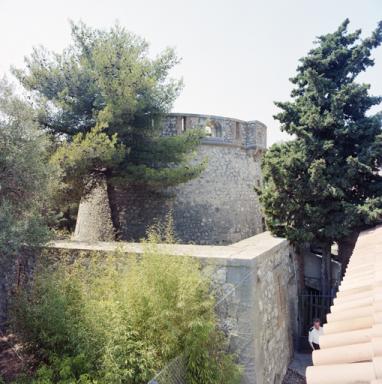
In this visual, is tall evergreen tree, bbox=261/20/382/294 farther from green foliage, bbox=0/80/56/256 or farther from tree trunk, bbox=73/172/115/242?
tree trunk, bbox=73/172/115/242

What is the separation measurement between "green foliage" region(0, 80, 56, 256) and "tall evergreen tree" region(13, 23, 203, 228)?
210cm

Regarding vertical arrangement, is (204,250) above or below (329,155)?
below

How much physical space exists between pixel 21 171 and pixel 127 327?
312cm

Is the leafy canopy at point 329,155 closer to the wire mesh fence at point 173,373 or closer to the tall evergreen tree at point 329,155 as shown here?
the tall evergreen tree at point 329,155

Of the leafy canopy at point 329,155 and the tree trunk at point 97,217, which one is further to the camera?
the tree trunk at point 97,217

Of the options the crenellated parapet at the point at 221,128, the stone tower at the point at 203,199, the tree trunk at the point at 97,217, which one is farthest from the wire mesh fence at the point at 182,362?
the tree trunk at the point at 97,217

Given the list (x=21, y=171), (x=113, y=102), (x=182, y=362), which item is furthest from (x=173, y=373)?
(x=113, y=102)

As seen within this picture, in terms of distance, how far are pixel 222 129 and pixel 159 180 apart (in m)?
3.78

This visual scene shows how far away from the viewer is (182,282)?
Result: 424 cm

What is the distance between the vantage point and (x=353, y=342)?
6.59 feet

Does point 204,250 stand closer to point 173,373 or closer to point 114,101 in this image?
point 173,373

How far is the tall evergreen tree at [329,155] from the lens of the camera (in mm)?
7324

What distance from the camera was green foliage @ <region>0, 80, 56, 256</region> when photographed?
5.40m

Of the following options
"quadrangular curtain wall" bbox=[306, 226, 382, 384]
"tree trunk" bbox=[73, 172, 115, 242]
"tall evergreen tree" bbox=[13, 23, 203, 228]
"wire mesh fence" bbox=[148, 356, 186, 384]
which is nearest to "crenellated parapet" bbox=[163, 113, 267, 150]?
"tall evergreen tree" bbox=[13, 23, 203, 228]
